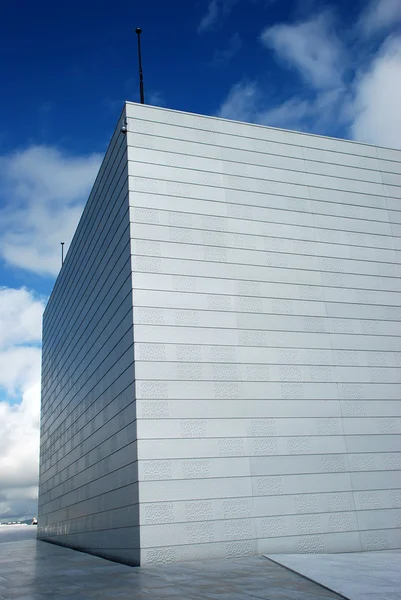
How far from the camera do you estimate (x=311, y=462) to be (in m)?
15.3

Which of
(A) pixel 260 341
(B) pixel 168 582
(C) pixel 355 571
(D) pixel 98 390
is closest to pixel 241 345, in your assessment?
(A) pixel 260 341

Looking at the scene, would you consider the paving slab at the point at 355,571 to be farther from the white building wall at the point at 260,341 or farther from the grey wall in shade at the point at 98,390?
the grey wall in shade at the point at 98,390

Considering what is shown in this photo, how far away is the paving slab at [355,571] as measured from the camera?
815 centimetres

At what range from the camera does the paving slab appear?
8.15 metres

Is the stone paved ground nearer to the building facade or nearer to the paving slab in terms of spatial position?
the paving slab

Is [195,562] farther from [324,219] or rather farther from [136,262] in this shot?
[324,219]

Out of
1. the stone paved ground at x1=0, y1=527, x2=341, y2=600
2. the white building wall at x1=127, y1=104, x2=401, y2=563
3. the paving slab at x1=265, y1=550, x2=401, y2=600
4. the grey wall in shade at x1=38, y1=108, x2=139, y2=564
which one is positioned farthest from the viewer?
the grey wall in shade at x1=38, y1=108, x2=139, y2=564

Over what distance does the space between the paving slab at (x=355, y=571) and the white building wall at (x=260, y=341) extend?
1.30 meters

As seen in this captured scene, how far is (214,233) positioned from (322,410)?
6.59 m

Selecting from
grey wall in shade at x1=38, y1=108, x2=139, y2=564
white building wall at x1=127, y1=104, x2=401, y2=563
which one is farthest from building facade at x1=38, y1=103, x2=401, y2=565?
grey wall in shade at x1=38, y1=108, x2=139, y2=564

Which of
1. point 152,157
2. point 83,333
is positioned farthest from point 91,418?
point 152,157

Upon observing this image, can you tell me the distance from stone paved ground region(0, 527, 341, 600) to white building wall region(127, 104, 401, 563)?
1.43 m

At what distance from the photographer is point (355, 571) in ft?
34.2

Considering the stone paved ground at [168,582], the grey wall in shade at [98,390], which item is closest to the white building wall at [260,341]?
the grey wall in shade at [98,390]
